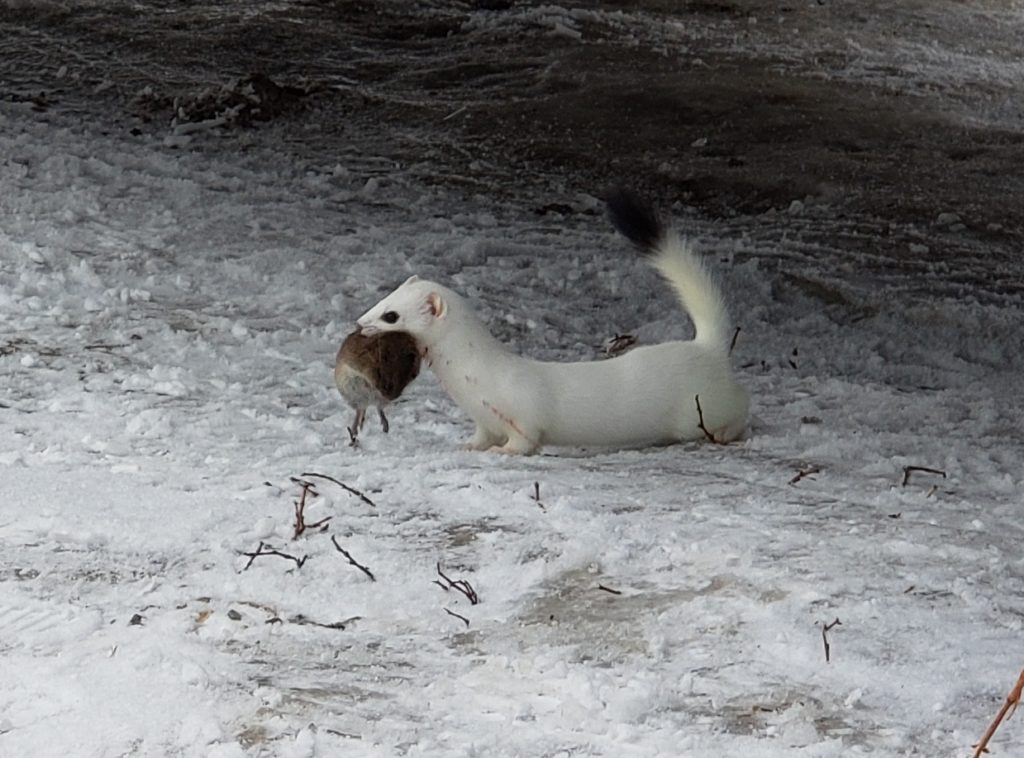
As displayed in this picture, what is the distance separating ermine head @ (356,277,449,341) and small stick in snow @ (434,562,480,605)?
0.99 meters

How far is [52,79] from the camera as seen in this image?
7.99 meters

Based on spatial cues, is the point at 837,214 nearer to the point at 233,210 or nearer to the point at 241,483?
the point at 233,210

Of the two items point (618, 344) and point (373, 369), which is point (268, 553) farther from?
point (618, 344)

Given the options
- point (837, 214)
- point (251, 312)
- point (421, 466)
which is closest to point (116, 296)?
point (251, 312)

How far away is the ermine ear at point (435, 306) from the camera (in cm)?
359

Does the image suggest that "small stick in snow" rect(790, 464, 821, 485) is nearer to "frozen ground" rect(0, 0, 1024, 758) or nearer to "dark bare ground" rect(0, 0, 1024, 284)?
"frozen ground" rect(0, 0, 1024, 758)

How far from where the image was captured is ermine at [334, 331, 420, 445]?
3.50 m

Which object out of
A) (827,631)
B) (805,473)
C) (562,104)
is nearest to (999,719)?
(827,631)

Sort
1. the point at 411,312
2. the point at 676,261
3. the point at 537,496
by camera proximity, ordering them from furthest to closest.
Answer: the point at 676,261
the point at 411,312
the point at 537,496

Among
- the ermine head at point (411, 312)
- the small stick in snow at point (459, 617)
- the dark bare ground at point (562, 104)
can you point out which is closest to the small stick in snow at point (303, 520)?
the small stick in snow at point (459, 617)

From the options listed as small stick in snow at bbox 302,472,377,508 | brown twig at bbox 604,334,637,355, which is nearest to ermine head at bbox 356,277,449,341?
small stick in snow at bbox 302,472,377,508

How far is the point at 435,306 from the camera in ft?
11.8

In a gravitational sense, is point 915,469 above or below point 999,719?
below

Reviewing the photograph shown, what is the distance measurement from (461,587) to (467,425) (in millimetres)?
1307
